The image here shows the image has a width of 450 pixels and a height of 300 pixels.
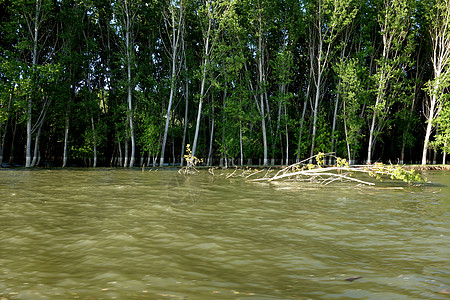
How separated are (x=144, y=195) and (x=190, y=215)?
3.93 meters

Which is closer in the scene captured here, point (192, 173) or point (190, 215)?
point (190, 215)

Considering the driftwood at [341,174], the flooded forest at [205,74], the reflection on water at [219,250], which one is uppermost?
the flooded forest at [205,74]

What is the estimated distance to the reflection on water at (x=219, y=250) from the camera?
12.8 ft

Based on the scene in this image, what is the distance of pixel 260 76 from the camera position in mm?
34031

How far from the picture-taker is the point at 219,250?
5.48 metres

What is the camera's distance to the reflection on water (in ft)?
12.8

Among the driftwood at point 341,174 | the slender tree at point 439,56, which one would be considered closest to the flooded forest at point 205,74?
the slender tree at point 439,56

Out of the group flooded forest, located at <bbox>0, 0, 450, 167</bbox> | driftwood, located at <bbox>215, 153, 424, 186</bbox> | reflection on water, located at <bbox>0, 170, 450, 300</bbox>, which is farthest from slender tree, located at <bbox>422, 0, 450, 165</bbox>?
reflection on water, located at <bbox>0, 170, 450, 300</bbox>

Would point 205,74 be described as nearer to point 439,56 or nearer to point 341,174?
point 341,174

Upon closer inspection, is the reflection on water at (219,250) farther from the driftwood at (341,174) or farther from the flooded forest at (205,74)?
the flooded forest at (205,74)

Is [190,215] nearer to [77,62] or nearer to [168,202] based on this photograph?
[168,202]

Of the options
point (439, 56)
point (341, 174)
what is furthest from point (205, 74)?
point (439, 56)

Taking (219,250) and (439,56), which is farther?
(439,56)

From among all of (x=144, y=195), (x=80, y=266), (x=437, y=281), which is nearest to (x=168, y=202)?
(x=144, y=195)
